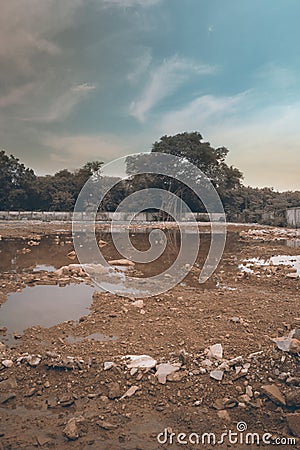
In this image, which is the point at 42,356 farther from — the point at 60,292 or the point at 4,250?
the point at 4,250

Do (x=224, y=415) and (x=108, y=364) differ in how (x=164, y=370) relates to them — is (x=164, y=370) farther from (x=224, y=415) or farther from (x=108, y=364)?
(x=224, y=415)

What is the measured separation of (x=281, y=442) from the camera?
6.78 feet

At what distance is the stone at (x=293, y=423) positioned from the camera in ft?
6.94

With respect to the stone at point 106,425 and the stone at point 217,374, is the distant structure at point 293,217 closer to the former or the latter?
the stone at point 217,374

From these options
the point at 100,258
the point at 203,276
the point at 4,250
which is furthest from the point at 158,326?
the point at 4,250

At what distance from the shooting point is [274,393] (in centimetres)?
242

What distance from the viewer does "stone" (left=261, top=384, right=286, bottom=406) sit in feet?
7.74

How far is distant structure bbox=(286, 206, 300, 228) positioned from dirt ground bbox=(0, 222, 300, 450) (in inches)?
1003

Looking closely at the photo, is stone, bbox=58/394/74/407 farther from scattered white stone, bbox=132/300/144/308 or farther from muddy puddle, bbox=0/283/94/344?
scattered white stone, bbox=132/300/144/308

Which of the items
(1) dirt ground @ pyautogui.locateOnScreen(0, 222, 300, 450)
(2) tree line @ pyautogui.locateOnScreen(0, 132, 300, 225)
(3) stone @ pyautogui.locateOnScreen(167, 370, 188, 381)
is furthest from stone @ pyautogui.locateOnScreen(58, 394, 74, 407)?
(2) tree line @ pyautogui.locateOnScreen(0, 132, 300, 225)

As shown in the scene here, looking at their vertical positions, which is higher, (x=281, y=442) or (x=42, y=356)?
(x=42, y=356)

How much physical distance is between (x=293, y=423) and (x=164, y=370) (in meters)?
1.04

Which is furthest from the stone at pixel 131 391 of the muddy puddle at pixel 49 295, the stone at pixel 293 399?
the stone at pixel 293 399

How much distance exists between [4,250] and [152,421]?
410 inches
